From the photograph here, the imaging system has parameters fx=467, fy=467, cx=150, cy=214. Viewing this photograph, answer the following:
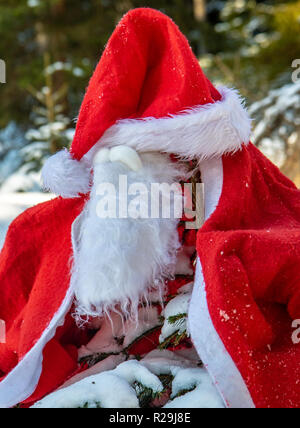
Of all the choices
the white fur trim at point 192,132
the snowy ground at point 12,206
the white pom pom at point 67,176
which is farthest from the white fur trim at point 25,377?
the snowy ground at point 12,206

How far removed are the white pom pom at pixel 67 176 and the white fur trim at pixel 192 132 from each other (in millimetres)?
99

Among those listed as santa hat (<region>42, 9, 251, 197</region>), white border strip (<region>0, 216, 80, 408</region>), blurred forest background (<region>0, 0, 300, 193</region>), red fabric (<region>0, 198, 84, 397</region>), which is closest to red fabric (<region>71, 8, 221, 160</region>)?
santa hat (<region>42, 9, 251, 197</region>)

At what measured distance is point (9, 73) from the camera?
5.43m

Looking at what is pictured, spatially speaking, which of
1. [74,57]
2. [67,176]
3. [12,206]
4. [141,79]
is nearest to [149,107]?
[141,79]

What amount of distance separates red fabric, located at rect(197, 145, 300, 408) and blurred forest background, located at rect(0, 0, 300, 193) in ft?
7.96

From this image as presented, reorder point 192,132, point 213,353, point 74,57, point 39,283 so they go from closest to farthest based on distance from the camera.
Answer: point 213,353 → point 192,132 → point 39,283 → point 74,57

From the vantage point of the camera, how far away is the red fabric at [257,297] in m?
0.72

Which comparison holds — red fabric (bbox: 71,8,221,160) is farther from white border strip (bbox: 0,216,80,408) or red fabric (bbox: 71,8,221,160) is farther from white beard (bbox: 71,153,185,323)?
white border strip (bbox: 0,216,80,408)

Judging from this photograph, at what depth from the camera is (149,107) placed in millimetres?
896

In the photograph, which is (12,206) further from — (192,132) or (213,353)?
(213,353)

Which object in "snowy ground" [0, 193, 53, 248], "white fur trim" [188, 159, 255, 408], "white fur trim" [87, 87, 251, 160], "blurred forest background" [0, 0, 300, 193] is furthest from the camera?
"blurred forest background" [0, 0, 300, 193]

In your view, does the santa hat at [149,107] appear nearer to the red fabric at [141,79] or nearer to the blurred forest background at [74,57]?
the red fabric at [141,79]

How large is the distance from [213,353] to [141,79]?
534 millimetres

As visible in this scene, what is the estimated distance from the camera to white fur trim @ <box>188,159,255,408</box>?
0.70 m
